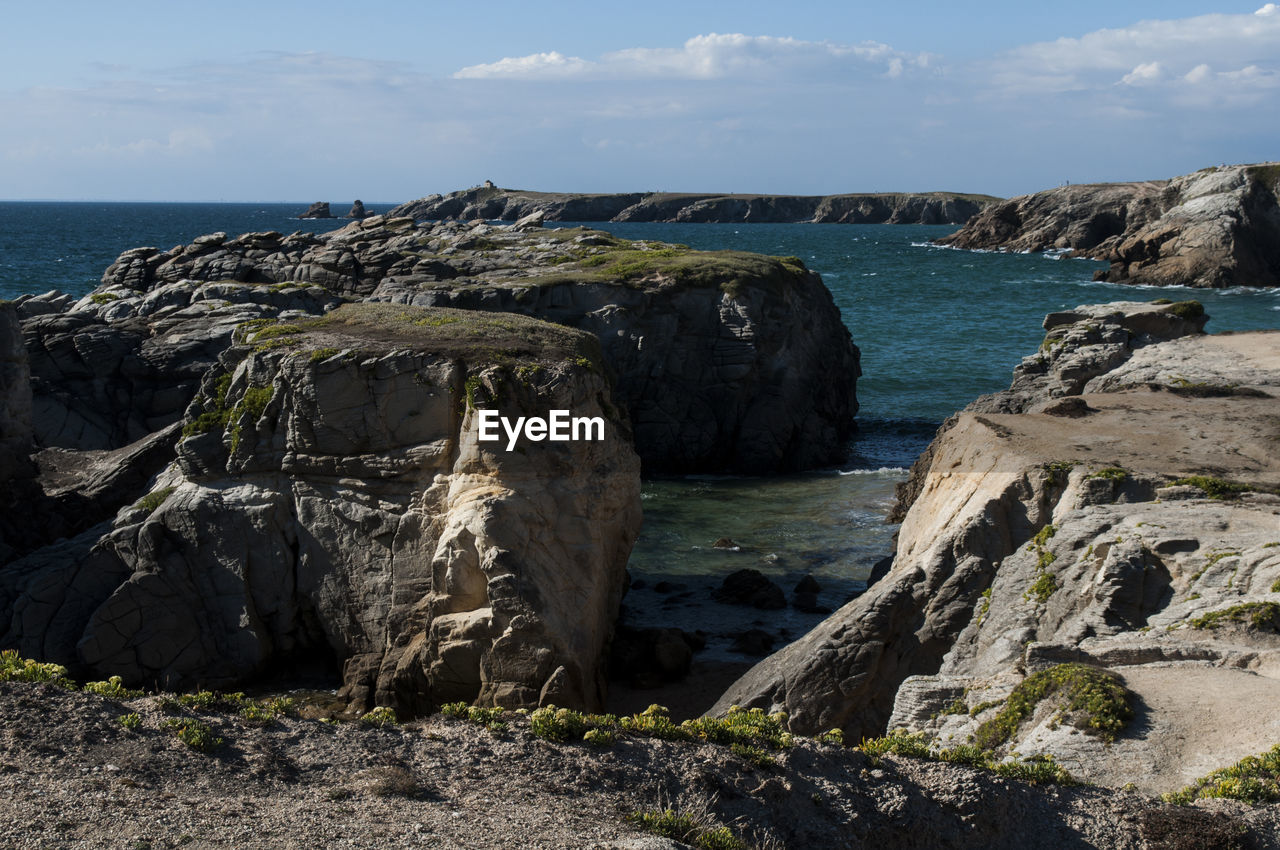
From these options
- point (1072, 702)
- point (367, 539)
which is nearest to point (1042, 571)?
point (1072, 702)

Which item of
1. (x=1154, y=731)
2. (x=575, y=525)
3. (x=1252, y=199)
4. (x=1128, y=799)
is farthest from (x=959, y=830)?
(x=1252, y=199)

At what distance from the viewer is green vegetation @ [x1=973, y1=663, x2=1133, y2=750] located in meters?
14.0

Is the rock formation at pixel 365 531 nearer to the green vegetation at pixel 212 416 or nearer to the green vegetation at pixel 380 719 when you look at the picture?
the green vegetation at pixel 212 416

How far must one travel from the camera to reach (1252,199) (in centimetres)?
10131

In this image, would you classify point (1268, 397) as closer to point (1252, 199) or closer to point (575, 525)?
point (575, 525)

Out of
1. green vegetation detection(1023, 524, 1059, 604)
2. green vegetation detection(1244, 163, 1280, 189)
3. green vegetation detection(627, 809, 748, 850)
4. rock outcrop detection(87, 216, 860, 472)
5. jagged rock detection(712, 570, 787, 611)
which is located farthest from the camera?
green vegetation detection(1244, 163, 1280, 189)

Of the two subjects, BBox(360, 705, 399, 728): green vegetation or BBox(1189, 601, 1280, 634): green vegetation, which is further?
BBox(1189, 601, 1280, 634): green vegetation

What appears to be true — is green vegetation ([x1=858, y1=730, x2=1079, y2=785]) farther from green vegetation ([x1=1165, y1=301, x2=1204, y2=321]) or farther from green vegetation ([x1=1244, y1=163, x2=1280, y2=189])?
green vegetation ([x1=1244, y1=163, x2=1280, y2=189])

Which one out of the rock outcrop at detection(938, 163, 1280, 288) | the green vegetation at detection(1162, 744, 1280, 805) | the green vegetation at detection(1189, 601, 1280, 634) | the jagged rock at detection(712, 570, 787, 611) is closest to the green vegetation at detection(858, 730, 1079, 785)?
the green vegetation at detection(1162, 744, 1280, 805)

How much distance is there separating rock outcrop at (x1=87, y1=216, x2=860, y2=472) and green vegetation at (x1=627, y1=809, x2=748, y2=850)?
34.0m

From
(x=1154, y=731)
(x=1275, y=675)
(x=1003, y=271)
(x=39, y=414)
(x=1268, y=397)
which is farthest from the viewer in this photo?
(x=1003, y=271)

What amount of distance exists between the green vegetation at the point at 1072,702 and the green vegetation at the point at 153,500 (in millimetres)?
17995

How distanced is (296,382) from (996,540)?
47.8ft

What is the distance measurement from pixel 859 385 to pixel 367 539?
43.5 m
